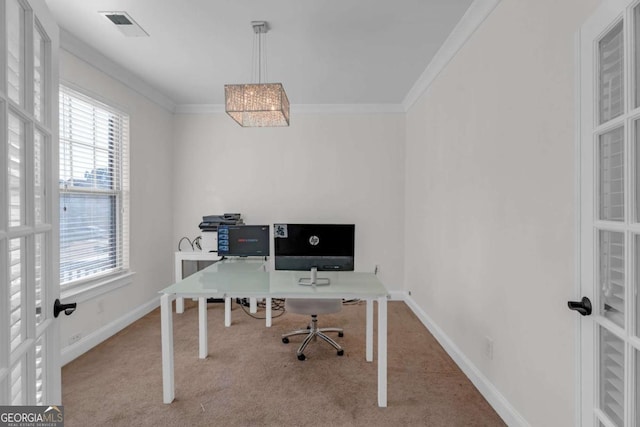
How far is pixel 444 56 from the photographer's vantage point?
2.70 meters

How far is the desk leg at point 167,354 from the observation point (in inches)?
78.7

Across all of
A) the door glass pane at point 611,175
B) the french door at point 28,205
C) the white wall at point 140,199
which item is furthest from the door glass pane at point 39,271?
the door glass pane at point 611,175

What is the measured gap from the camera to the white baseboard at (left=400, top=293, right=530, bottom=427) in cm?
173

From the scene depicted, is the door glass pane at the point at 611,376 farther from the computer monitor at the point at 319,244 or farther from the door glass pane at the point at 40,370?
the door glass pane at the point at 40,370

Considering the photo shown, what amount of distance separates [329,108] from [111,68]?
8.03ft

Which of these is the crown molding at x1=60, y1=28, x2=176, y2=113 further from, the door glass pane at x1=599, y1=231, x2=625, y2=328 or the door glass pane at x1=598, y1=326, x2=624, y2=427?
the door glass pane at x1=598, y1=326, x2=624, y2=427

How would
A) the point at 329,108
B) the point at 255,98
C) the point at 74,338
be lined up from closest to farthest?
the point at 255,98
the point at 74,338
the point at 329,108

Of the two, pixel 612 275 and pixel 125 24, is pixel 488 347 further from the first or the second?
pixel 125 24

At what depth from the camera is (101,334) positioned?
2.85 m

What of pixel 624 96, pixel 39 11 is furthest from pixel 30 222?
pixel 624 96

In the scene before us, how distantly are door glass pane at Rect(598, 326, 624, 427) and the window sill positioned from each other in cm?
329

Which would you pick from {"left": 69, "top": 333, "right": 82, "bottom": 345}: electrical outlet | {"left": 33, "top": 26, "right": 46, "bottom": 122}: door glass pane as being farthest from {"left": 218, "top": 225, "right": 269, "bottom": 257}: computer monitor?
{"left": 33, "top": 26, "right": 46, "bottom": 122}: door glass pane

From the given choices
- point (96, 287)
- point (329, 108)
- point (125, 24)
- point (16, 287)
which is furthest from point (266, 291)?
point (329, 108)

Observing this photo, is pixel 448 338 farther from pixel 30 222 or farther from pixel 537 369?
pixel 30 222
